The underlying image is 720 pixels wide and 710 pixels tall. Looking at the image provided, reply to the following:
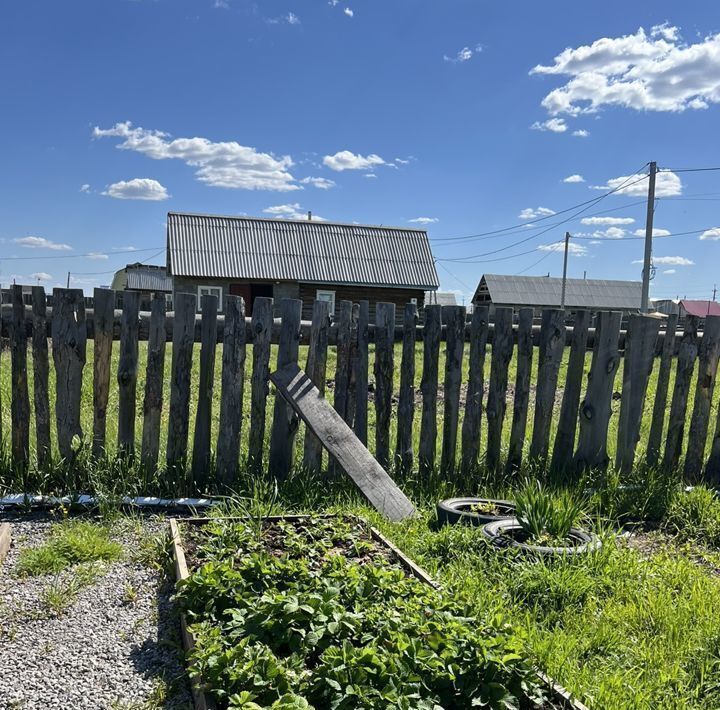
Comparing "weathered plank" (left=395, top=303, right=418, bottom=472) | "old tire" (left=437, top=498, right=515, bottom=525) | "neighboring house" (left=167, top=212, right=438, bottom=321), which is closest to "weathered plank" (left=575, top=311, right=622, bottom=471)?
"old tire" (left=437, top=498, right=515, bottom=525)

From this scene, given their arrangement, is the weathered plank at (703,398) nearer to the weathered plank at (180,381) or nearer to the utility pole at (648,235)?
the weathered plank at (180,381)

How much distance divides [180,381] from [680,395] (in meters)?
4.11

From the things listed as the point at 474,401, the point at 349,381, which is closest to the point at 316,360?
the point at 349,381

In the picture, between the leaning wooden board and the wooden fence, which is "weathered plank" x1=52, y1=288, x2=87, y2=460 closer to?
the wooden fence

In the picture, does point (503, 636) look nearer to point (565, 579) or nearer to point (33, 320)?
point (565, 579)

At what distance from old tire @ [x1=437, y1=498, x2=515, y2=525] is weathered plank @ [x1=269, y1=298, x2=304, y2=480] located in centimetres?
125

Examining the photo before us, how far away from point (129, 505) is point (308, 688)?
273 centimetres

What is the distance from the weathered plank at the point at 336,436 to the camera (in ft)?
14.9

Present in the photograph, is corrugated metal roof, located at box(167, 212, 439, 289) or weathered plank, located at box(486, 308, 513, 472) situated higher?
corrugated metal roof, located at box(167, 212, 439, 289)

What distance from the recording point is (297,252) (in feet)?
96.3

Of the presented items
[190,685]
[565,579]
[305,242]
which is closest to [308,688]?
[190,685]

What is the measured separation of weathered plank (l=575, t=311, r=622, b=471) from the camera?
5.36 m

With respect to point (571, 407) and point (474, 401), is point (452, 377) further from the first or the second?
point (571, 407)

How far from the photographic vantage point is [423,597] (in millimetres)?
2711
